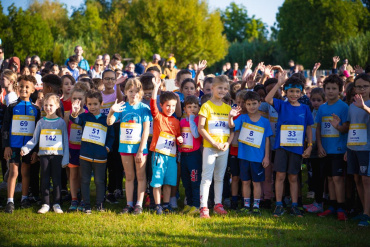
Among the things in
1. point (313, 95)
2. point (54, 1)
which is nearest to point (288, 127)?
A: point (313, 95)

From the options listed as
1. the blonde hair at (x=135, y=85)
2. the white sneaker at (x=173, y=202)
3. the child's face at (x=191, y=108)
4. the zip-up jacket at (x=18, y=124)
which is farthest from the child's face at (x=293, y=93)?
the zip-up jacket at (x=18, y=124)

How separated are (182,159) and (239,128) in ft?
3.41

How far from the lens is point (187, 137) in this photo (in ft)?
23.6

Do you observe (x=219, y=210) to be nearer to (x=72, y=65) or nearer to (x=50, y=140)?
(x=50, y=140)

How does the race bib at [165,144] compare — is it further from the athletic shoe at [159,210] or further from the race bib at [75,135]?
the race bib at [75,135]

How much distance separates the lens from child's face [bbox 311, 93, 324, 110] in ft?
27.1

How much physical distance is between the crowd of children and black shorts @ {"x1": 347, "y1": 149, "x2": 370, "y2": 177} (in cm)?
1

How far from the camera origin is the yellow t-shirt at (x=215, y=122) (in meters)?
6.98

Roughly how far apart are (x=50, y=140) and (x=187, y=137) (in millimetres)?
2149

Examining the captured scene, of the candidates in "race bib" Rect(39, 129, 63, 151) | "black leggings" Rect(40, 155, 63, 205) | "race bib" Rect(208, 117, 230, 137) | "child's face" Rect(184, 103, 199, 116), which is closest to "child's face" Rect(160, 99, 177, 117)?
"child's face" Rect(184, 103, 199, 116)

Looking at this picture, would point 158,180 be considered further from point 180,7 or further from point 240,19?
point 240,19

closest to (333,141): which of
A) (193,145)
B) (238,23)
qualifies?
(193,145)

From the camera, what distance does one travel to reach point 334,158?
715 cm

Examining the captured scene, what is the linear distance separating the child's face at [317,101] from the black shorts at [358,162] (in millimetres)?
1577
